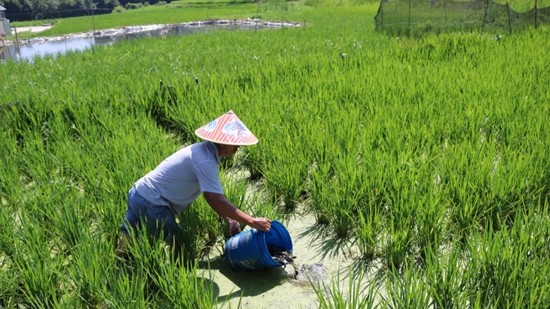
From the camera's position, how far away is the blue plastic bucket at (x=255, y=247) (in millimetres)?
1906

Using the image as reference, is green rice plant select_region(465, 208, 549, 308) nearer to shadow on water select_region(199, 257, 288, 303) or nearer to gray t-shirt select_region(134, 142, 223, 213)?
shadow on water select_region(199, 257, 288, 303)

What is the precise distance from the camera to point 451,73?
4.56 metres

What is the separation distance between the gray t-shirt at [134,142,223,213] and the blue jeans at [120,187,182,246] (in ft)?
0.09

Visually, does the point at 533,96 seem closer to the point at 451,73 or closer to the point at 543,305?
the point at 451,73

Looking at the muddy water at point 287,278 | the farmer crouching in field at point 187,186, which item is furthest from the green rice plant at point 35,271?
the muddy water at point 287,278

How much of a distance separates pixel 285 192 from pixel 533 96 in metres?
2.37

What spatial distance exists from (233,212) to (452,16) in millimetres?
8111

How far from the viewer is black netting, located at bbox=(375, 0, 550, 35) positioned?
768 cm

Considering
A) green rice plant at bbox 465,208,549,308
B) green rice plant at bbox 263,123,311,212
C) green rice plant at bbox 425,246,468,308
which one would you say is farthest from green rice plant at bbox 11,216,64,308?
green rice plant at bbox 465,208,549,308

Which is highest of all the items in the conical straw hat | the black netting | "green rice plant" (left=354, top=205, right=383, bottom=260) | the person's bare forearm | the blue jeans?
the black netting

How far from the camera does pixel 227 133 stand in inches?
74.7

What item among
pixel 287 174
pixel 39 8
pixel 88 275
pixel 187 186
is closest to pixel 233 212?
pixel 187 186

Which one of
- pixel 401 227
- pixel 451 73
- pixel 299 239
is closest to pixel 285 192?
pixel 299 239

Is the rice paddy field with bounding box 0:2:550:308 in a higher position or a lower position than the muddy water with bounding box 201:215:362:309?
higher
